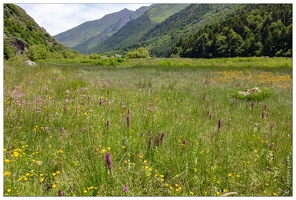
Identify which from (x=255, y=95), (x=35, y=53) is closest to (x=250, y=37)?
(x=35, y=53)

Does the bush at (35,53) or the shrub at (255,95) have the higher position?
the bush at (35,53)

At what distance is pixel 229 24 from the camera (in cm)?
10556

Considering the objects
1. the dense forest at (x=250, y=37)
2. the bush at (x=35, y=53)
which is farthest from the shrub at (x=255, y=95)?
the dense forest at (x=250, y=37)

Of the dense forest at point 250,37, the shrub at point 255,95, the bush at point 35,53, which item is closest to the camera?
the shrub at point 255,95

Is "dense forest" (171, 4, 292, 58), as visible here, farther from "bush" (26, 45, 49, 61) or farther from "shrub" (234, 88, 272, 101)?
"shrub" (234, 88, 272, 101)

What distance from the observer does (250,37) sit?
291 feet

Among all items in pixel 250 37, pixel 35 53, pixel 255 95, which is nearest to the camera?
pixel 255 95

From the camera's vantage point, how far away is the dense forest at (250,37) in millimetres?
78500

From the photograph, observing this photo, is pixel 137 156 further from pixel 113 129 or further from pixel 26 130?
pixel 26 130

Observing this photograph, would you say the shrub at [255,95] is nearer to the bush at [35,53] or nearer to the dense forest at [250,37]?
the bush at [35,53]

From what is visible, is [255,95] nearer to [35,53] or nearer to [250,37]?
[35,53]

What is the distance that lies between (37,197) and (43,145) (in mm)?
1450

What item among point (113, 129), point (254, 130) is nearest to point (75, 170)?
point (113, 129)

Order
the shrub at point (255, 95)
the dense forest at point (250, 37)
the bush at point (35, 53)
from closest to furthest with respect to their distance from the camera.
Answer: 1. the shrub at point (255, 95)
2. the bush at point (35, 53)
3. the dense forest at point (250, 37)
